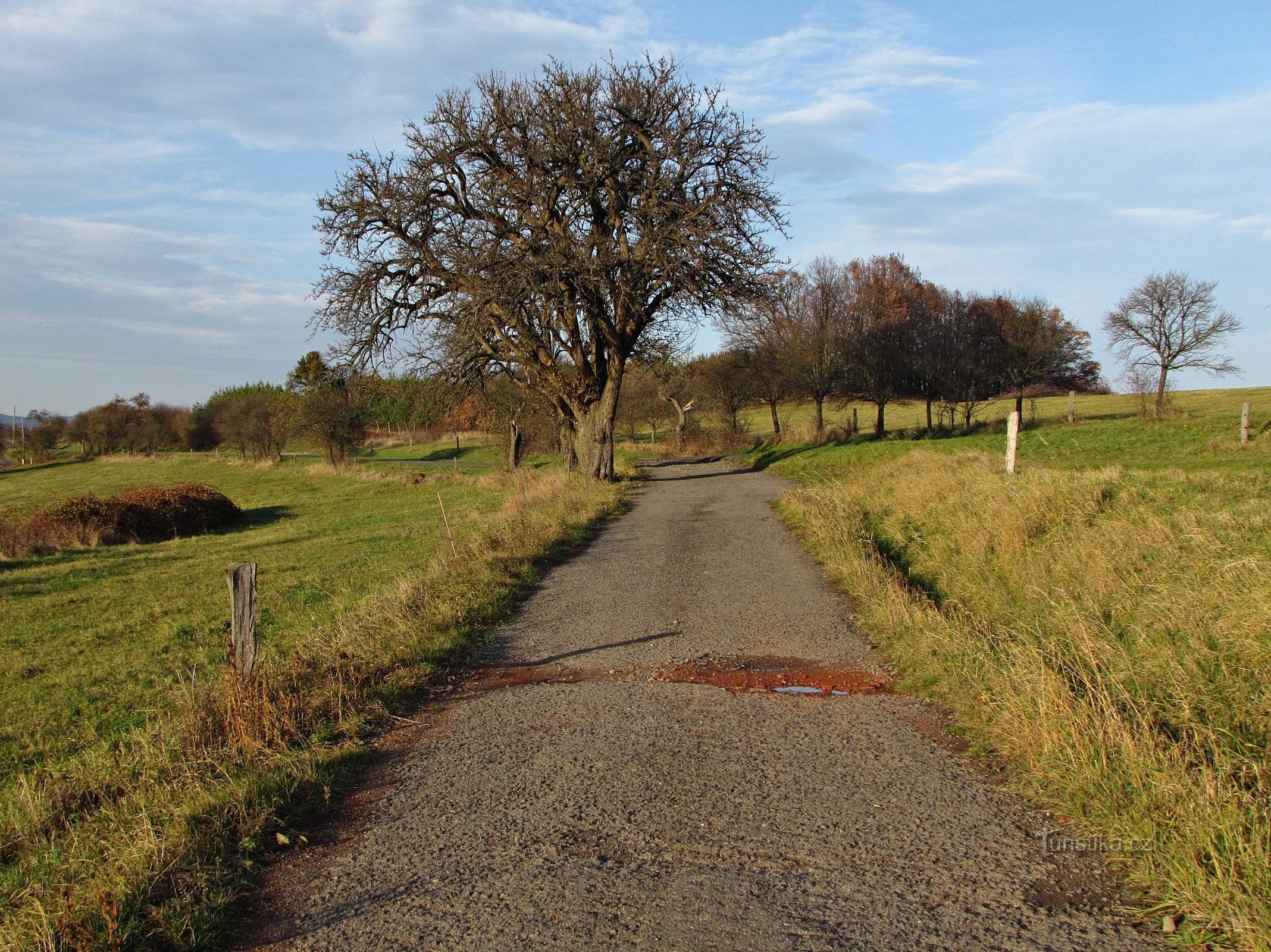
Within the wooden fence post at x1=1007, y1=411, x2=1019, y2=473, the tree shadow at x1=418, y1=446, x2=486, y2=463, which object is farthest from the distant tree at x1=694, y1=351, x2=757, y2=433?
the wooden fence post at x1=1007, y1=411, x2=1019, y2=473

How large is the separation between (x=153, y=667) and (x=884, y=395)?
122 feet

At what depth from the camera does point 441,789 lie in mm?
4582

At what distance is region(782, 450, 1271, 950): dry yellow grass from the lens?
3484 mm

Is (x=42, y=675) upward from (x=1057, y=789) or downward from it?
downward

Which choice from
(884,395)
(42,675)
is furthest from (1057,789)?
(884,395)

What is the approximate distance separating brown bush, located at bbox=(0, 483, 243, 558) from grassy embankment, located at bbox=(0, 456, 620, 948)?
2557mm

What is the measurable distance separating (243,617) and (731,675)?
3716mm

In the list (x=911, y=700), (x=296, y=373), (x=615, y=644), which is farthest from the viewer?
(x=296, y=373)

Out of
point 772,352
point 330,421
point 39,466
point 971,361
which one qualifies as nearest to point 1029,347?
point 971,361

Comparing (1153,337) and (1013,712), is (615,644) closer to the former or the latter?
(1013,712)

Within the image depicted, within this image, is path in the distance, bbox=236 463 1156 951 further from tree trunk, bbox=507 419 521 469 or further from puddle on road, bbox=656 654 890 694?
tree trunk, bbox=507 419 521 469

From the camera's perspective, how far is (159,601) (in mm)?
15195

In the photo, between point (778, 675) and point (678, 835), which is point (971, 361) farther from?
point (678, 835)

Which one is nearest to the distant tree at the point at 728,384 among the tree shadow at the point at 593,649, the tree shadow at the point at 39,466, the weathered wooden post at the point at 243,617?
the tree shadow at the point at 593,649
